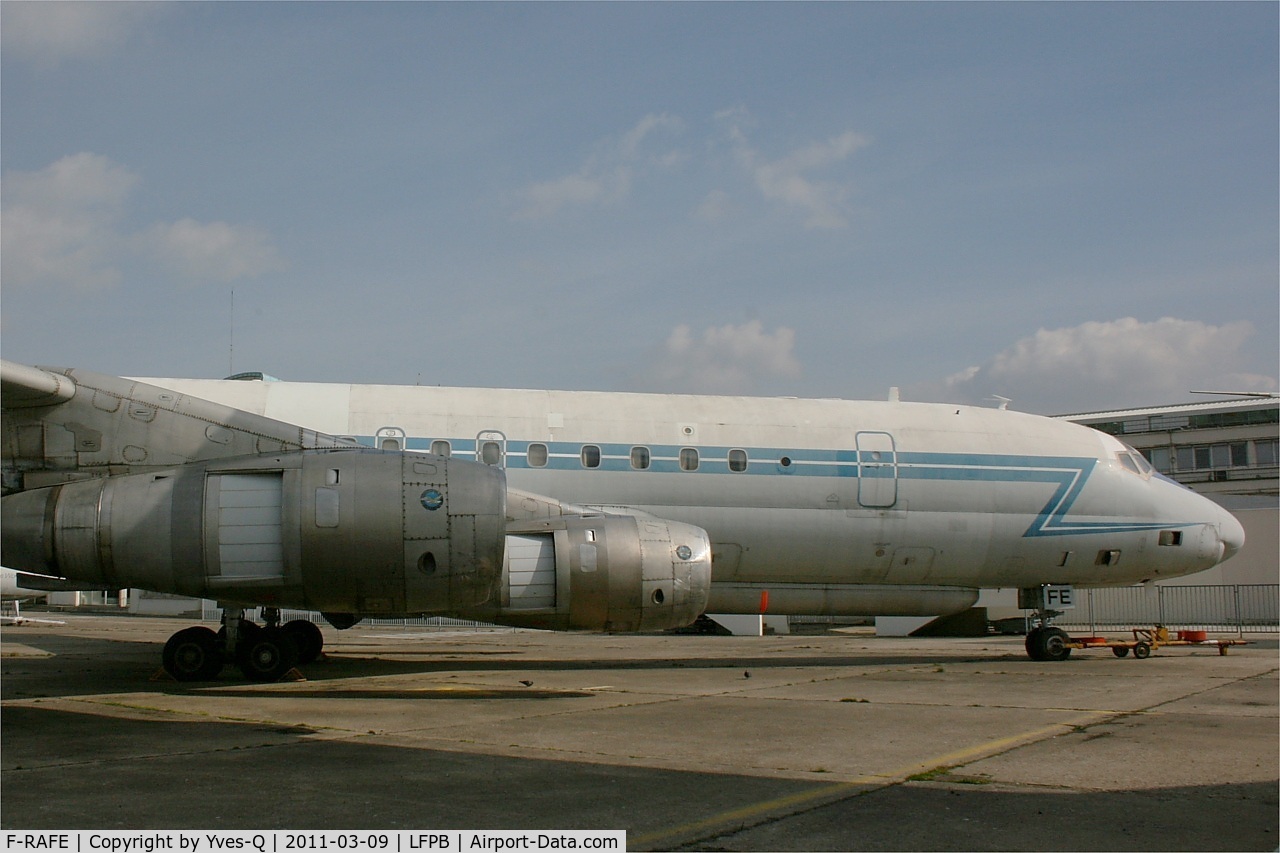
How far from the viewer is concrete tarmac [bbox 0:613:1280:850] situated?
18.2 ft

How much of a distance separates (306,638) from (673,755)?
9223 millimetres

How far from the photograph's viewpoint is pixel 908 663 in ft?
57.3

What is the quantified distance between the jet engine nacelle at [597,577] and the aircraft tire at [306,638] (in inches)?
207

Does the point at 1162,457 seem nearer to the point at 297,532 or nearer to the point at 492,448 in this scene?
the point at 492,448

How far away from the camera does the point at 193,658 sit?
494 inches

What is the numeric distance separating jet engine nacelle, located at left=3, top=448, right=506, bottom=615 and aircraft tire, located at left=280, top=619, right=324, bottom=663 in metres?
5.85

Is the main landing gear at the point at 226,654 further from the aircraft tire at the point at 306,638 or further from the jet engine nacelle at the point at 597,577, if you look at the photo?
the jet engine nacelle at the point at 597,577

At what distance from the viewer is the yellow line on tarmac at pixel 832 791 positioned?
212 inches

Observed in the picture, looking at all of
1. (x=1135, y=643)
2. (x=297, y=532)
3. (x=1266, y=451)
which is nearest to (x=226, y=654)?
(x=297, y=532)

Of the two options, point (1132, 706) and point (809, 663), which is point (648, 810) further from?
point (809, 663)

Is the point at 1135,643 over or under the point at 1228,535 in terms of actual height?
under

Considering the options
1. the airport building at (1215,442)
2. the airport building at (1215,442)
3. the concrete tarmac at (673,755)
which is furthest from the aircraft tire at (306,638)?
the airport building at (1215,442)

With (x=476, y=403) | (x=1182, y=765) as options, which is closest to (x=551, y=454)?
(x=476, y=403)
